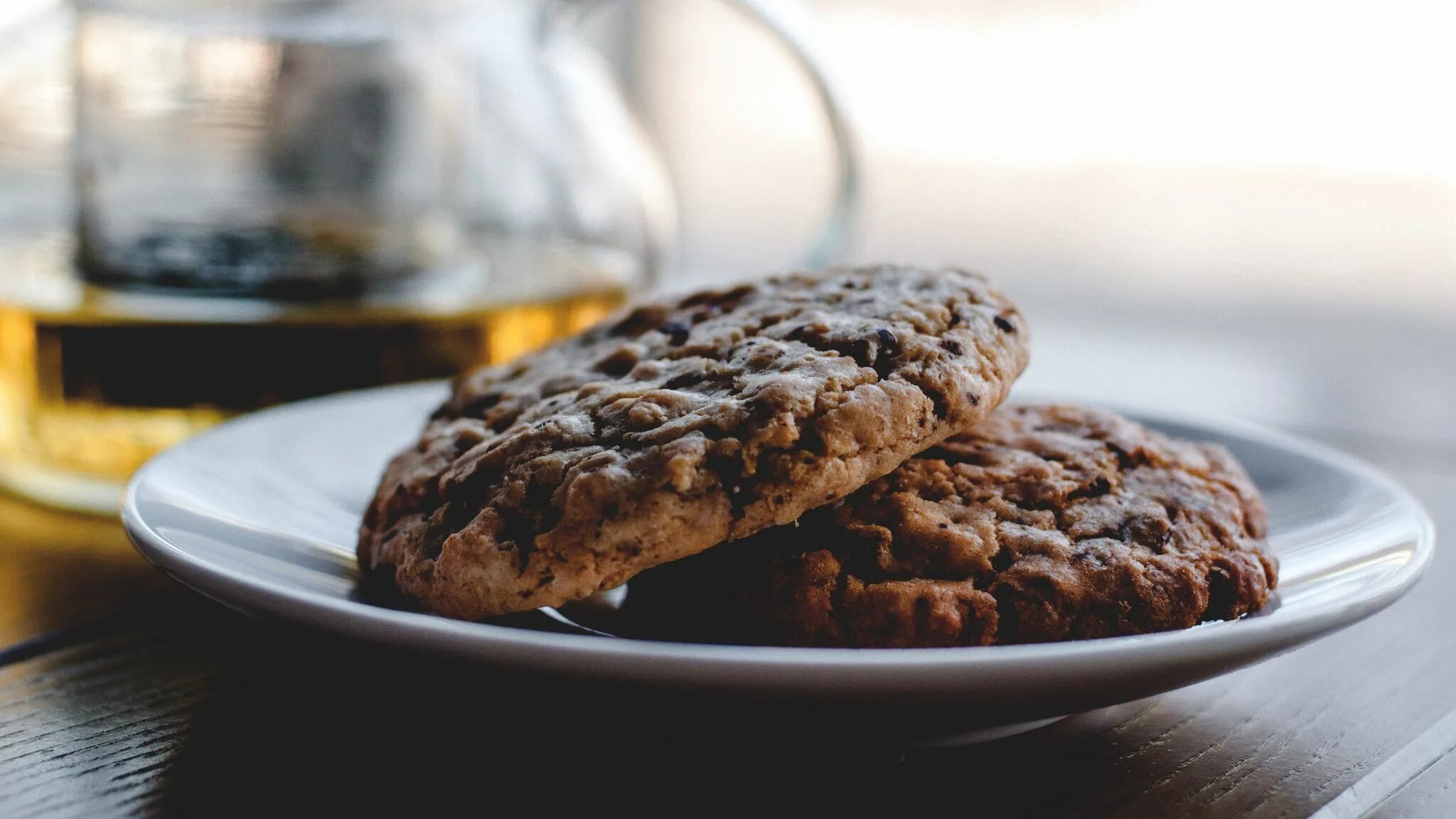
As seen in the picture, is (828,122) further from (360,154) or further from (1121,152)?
(1121,152)

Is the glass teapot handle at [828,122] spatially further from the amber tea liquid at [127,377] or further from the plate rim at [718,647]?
the plate rim at [718,647]

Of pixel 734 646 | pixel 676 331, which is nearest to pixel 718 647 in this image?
pixel 734 646

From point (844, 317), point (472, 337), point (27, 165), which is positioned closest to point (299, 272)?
point (472, 337)

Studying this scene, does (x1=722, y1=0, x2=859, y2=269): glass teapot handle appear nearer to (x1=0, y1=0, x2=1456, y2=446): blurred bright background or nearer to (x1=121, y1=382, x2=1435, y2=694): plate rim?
(x1=121, y1=382, x2=1435, y2=694): plate rim

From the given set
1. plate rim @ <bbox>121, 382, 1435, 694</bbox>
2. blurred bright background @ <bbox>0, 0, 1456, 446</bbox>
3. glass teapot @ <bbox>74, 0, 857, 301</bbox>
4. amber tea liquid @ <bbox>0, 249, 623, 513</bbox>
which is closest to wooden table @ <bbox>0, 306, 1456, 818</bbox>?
plate rim @ <bbox>121, 382, 1435, 694</bbox>

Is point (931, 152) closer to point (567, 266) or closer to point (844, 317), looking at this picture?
point (567, 266)

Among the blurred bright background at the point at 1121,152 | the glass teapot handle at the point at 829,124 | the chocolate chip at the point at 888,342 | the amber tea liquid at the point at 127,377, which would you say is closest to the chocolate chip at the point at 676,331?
the chocolate chip at the point at 888,342
